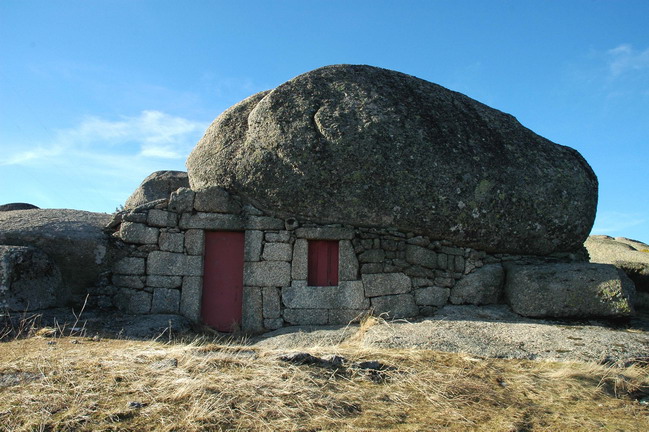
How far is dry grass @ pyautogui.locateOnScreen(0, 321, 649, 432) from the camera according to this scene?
3.90 m

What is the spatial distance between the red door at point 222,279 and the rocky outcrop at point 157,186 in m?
2.02

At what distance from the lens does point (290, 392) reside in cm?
429

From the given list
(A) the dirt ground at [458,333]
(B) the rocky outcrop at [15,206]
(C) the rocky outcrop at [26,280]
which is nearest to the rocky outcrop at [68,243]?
(C) the rocky outcrop at [26,280]

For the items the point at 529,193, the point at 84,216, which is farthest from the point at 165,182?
the point at 529,193

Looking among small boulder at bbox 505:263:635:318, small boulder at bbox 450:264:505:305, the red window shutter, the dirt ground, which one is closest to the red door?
the dirt ground

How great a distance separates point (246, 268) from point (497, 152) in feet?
13.0

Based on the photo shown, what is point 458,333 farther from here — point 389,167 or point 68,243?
point 68,243

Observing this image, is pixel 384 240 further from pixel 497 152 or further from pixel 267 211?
pixel 497 152

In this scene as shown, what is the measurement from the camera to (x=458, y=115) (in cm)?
820

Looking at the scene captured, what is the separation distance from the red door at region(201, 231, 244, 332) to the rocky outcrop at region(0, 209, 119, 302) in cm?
128

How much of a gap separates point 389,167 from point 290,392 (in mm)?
3867

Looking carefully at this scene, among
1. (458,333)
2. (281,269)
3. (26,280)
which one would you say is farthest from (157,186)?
(458,333)

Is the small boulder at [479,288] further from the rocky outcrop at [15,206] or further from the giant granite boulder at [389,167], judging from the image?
the rocky outcrop at [15,206]

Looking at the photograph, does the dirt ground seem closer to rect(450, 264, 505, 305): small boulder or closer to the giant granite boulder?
rect(450, 264, 505, 305): small boulder
